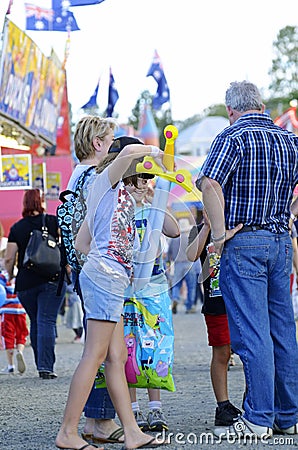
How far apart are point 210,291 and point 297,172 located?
3.54 ft

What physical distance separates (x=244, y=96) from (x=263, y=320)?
131cm

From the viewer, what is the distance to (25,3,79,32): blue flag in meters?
15.0

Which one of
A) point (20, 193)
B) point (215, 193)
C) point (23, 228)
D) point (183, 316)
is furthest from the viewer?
point (20, 193)

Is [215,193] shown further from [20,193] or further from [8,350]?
[20,193]

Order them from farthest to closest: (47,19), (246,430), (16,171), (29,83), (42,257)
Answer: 1. (29,83)
2. (16,171)
3. (47,19)
4. (42,257)
5. (246,430)

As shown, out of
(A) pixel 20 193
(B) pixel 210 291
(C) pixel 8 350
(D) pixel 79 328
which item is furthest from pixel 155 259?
(A) pixel 20 193

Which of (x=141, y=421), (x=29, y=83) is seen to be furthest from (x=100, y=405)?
(x=29, y=83)

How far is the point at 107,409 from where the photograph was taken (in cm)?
551

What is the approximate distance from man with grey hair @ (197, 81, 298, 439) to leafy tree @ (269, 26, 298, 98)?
7504 centimetres

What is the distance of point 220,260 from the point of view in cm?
554

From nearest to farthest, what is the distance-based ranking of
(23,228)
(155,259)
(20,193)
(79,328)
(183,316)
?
1. (155,259)
2. (23,228)
3. (79,328)
4. (183,316)
5. (20,193)

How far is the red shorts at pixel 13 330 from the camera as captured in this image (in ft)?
33.1

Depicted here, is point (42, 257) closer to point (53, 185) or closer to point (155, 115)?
point (53, 185)

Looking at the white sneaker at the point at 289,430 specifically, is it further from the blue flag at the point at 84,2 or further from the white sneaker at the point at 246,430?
the blue flag at the point at 84,2
